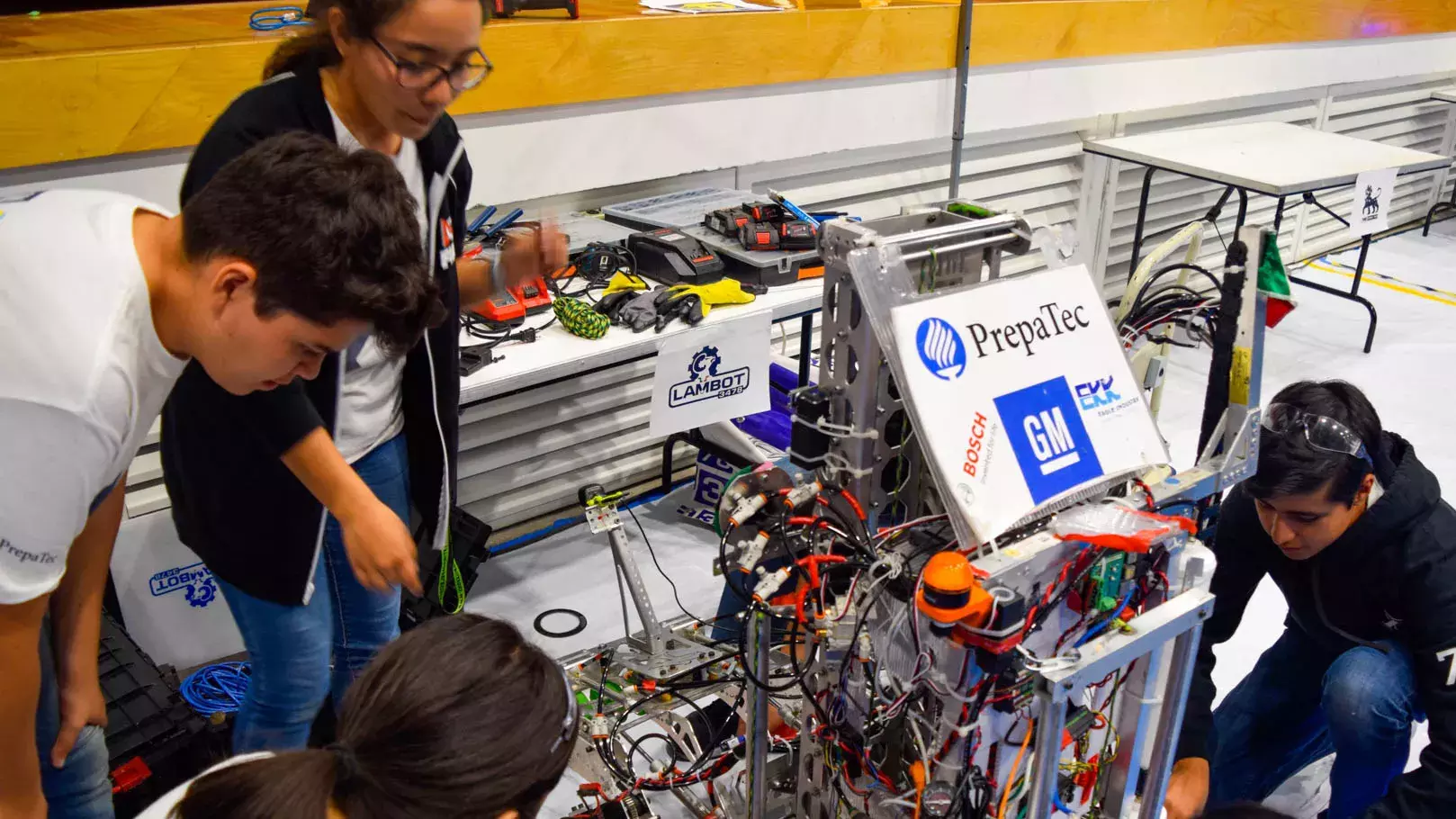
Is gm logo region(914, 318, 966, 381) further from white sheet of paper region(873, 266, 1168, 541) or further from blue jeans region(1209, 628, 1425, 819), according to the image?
blue jeans region(1209, 628, 1425, 819)

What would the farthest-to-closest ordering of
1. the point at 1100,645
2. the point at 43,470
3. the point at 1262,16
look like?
1. the point at 1262,16
2. the point at 1100,645
3. the point at 43,470

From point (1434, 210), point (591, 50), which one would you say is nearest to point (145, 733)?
point (591, 50)

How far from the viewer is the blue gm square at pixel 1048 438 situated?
54.3 inches

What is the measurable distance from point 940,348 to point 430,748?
2.47 feet

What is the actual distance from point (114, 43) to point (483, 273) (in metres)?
1.33

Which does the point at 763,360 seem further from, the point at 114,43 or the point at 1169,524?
the point at 114,43

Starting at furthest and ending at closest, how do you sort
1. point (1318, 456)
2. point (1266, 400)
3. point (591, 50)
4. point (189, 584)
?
1. point (1266, 400)
2. point (591, 50)
3. point (189, 584)
4. point (1318, 456)

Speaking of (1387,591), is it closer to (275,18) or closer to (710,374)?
(710,374)

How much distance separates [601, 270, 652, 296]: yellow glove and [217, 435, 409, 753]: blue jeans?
1.01 meters

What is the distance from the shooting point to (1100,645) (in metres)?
1.31

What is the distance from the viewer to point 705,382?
2.61 metres

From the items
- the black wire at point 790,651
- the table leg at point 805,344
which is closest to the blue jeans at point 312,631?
the black wire at point 790,651

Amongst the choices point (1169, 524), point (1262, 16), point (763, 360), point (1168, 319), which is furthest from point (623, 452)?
point (1262, 16)

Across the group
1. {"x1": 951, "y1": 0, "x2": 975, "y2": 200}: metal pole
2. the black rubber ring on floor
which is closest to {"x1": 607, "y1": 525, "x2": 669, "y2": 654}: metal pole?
the black rubber ring on floor
